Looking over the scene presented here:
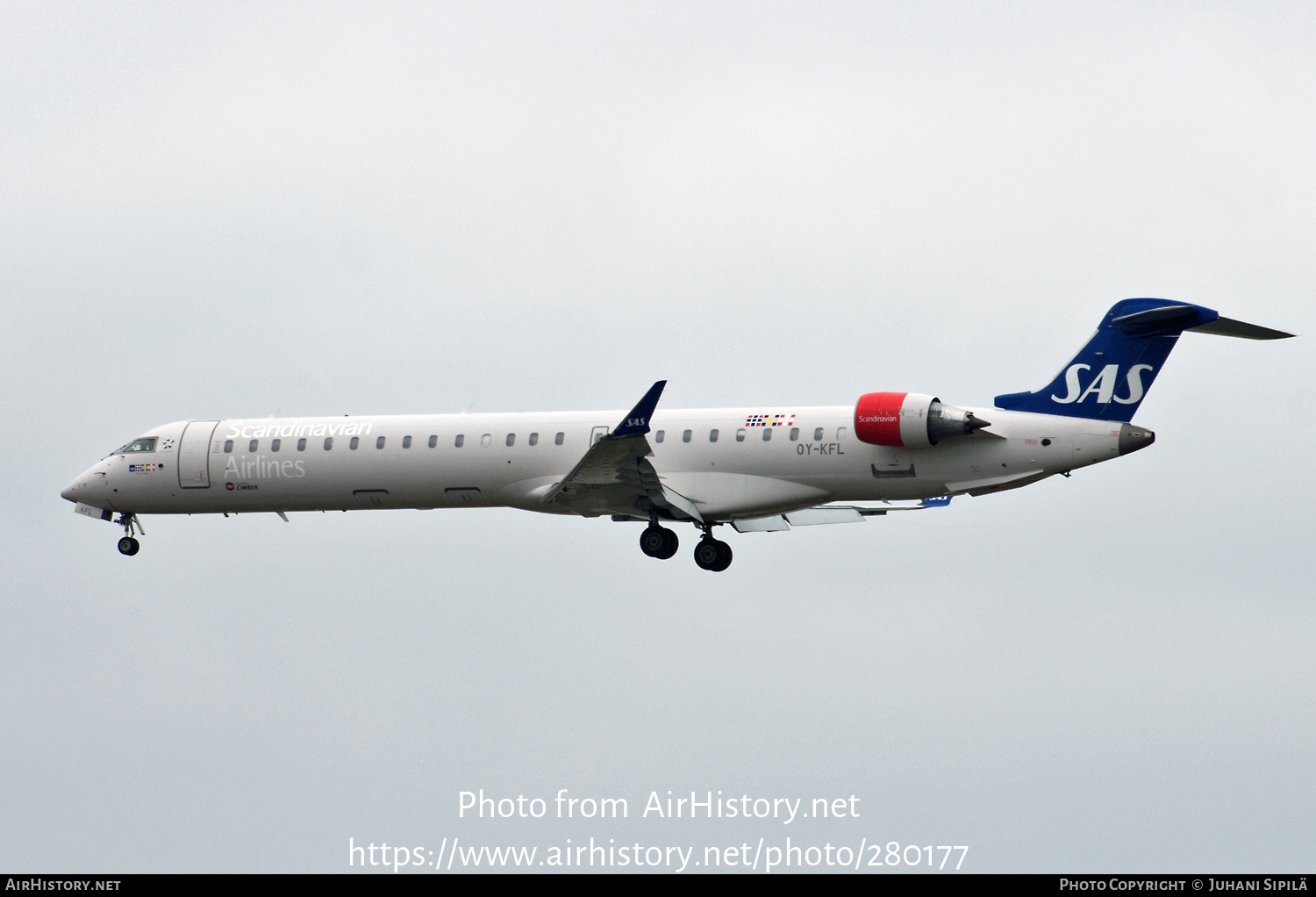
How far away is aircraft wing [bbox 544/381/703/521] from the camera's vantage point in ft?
100.0

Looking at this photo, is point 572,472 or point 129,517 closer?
point 572,472

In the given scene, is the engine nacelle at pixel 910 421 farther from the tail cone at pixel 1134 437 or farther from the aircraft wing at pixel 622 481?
the aircraft wing at pixel 622 481

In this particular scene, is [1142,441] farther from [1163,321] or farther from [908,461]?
[908,461]

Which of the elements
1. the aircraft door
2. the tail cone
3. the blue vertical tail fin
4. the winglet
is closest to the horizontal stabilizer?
the blue vertical tail fin

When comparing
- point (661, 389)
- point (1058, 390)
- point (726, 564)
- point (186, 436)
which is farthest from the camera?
point (186, 436)

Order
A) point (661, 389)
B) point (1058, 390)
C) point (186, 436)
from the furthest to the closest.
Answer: point (186, 436) < point (1058, 390) < point (661, 389)

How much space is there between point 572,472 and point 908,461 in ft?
21.9

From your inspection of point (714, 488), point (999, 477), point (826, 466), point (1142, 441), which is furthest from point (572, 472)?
point (1142, 441)

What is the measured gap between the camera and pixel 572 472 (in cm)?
3172

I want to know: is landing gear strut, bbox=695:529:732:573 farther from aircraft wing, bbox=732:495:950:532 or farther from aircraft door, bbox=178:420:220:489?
aircraft door, bbox=178:420:220:489

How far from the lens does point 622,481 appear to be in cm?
3219

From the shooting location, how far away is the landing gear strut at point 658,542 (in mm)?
33562

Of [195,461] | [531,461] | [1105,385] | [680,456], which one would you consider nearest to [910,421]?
[1105,385]

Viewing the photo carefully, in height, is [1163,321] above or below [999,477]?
above
